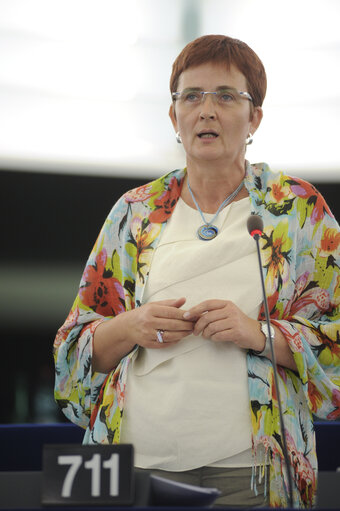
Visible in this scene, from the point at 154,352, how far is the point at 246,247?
0.30 metres

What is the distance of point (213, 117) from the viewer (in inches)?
68.0

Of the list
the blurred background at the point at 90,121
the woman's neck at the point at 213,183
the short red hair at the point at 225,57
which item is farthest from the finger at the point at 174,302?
the blurred background at the point at 90,121

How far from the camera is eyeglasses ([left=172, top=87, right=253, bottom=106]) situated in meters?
1.75

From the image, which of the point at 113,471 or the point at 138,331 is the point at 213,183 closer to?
the point at 138,331

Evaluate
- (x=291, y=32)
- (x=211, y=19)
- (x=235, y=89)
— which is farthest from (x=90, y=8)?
(x=235, y=89)

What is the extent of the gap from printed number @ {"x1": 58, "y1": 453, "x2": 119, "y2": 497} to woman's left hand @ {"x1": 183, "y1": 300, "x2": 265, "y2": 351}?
1.45 ft

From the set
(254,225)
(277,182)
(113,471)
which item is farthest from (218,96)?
(113,471)

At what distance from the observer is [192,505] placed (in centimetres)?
114

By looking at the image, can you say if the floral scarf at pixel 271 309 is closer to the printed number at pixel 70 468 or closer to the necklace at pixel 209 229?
the necklace at pixel 209 229

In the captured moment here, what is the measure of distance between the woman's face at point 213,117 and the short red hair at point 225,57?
13mm

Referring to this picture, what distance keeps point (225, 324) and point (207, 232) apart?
0.27 m

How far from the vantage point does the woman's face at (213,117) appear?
5.67 feet

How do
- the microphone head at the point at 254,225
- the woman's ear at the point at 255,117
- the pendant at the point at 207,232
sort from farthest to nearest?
1. the woman's ear at the point at 255,117
2. the pendant at the point at 207,232
3. the microphone head at the point at 254,225

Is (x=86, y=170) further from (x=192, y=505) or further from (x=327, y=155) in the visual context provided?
(x=192, y=505)
